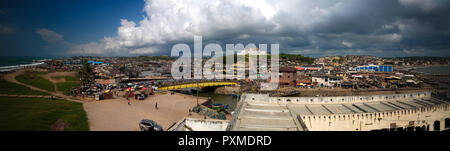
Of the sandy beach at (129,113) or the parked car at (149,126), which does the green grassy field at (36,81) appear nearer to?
the sandy beach at (129,113)

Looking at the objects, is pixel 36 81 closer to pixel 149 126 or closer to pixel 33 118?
pixel 33 118

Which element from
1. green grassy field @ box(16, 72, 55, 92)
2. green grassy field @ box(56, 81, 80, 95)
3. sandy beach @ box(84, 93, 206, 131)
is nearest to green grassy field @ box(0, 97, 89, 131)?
sandy beach @ box(84, 93, 206, 131)

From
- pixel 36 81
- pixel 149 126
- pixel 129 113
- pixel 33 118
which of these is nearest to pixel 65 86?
pixel 36 81

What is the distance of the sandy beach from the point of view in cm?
1811

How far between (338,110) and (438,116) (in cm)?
1263

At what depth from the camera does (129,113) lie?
22.0 metres

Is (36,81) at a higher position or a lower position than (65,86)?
higher

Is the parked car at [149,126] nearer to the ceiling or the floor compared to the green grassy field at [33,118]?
nearer to the floor

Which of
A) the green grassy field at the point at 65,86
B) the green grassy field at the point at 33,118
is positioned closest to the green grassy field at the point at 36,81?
the green grassy field at the point at 65,86

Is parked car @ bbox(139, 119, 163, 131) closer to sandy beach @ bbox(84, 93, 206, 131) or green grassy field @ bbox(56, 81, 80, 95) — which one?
sandy beach @ bbox(84, 93, 206, 131)

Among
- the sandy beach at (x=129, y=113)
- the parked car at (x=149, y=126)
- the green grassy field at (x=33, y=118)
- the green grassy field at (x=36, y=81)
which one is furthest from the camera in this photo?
the green grassy field at (x=36, y=81)

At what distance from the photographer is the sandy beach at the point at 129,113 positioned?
18109 mm

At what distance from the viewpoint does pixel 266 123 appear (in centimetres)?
1709
